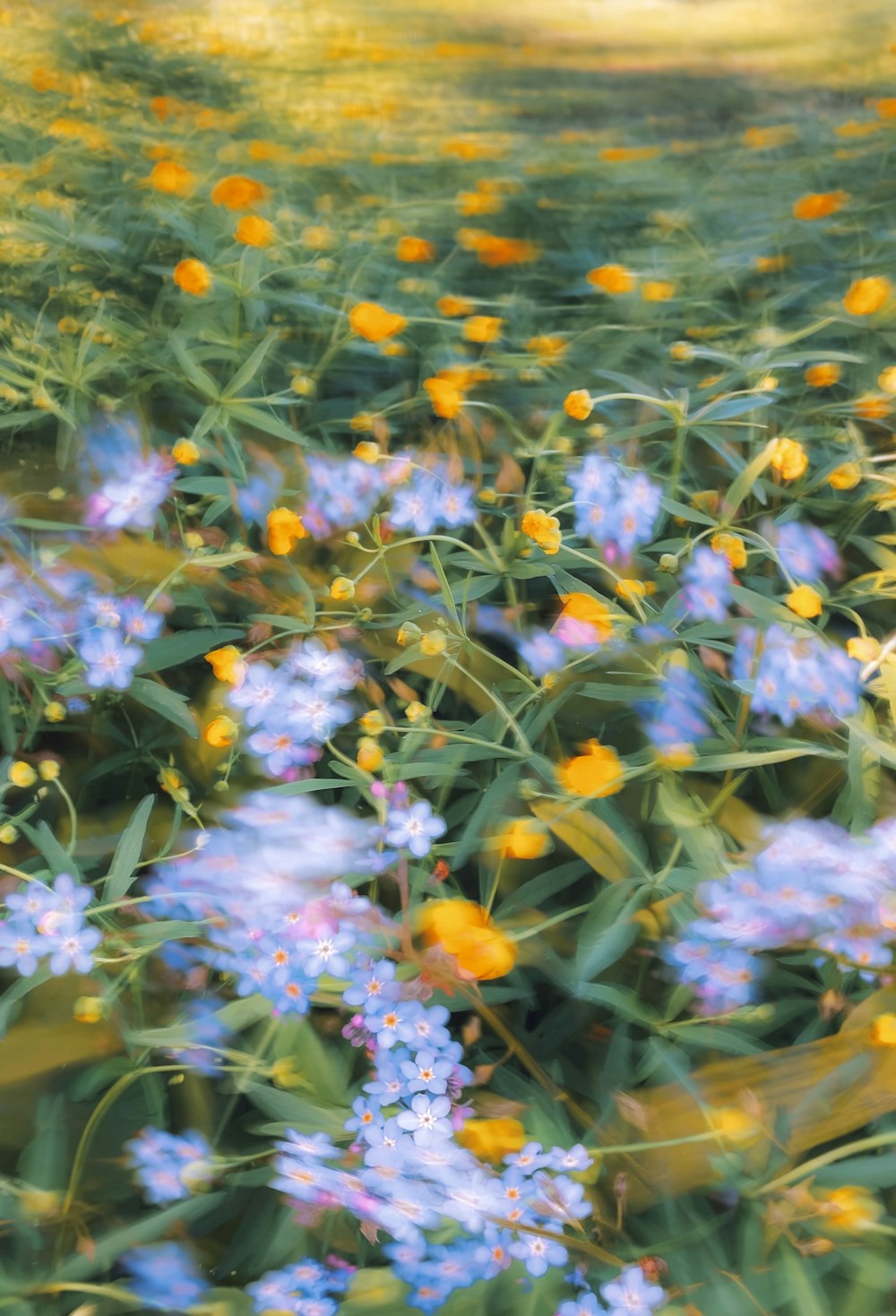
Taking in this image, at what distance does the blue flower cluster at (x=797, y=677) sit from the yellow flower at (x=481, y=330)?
0.37 meters

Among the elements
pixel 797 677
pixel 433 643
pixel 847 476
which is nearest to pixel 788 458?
pixel 847 476

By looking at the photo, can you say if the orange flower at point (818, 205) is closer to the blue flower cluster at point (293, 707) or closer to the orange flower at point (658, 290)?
the orange flower at point (658, 290)

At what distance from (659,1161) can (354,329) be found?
23.7 inches

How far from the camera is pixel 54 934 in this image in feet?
1.60

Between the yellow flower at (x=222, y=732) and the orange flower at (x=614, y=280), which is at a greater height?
the orange flower at (x=614, y=280)

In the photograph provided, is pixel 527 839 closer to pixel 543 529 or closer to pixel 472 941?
pixel 472 941

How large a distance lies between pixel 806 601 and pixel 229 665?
347mm

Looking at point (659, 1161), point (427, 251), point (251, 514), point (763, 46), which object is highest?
point (763, 46)

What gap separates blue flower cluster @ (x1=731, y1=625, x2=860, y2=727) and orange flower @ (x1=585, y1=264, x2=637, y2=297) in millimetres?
427

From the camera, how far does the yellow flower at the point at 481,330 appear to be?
77 cm

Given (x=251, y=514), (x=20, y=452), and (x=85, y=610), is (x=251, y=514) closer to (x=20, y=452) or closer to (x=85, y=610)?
(x=85, y=610)

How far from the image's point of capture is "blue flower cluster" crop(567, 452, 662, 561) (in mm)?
614

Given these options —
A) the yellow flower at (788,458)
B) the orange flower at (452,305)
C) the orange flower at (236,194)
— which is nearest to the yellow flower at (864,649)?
the yellow flower at (788,458)

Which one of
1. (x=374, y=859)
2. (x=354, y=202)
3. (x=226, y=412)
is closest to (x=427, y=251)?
(x=354, y=202)
